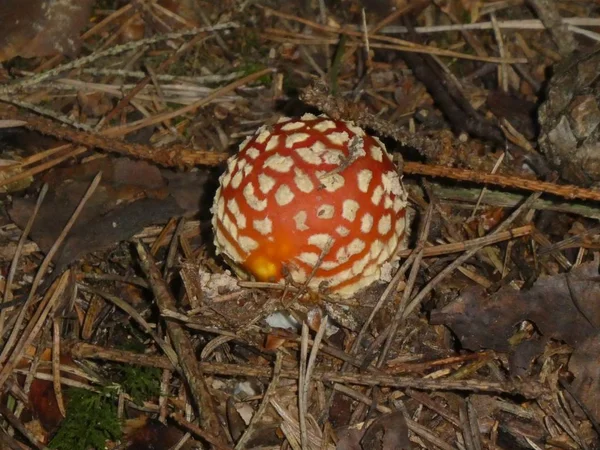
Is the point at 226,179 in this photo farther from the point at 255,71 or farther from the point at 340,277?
the point at 255,71

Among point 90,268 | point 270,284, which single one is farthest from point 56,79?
point 270,284

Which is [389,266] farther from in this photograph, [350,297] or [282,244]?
[282,244]

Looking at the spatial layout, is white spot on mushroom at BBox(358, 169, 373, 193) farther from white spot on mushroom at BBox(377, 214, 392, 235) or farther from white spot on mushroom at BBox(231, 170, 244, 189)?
white spot on mushroom at BBox(231, 170, 244, 189)

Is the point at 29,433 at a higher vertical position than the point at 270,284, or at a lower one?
lower

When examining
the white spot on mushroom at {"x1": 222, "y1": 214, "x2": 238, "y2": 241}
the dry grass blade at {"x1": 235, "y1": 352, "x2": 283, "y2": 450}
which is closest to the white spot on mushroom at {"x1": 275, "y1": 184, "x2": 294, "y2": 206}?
the white spot on mushroom at {"x1": 222, "y1": 214, "x2": 238, "y2": 241}

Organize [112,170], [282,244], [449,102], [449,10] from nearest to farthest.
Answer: [282,244]
[112,170]
[449,102]
[449,10]
